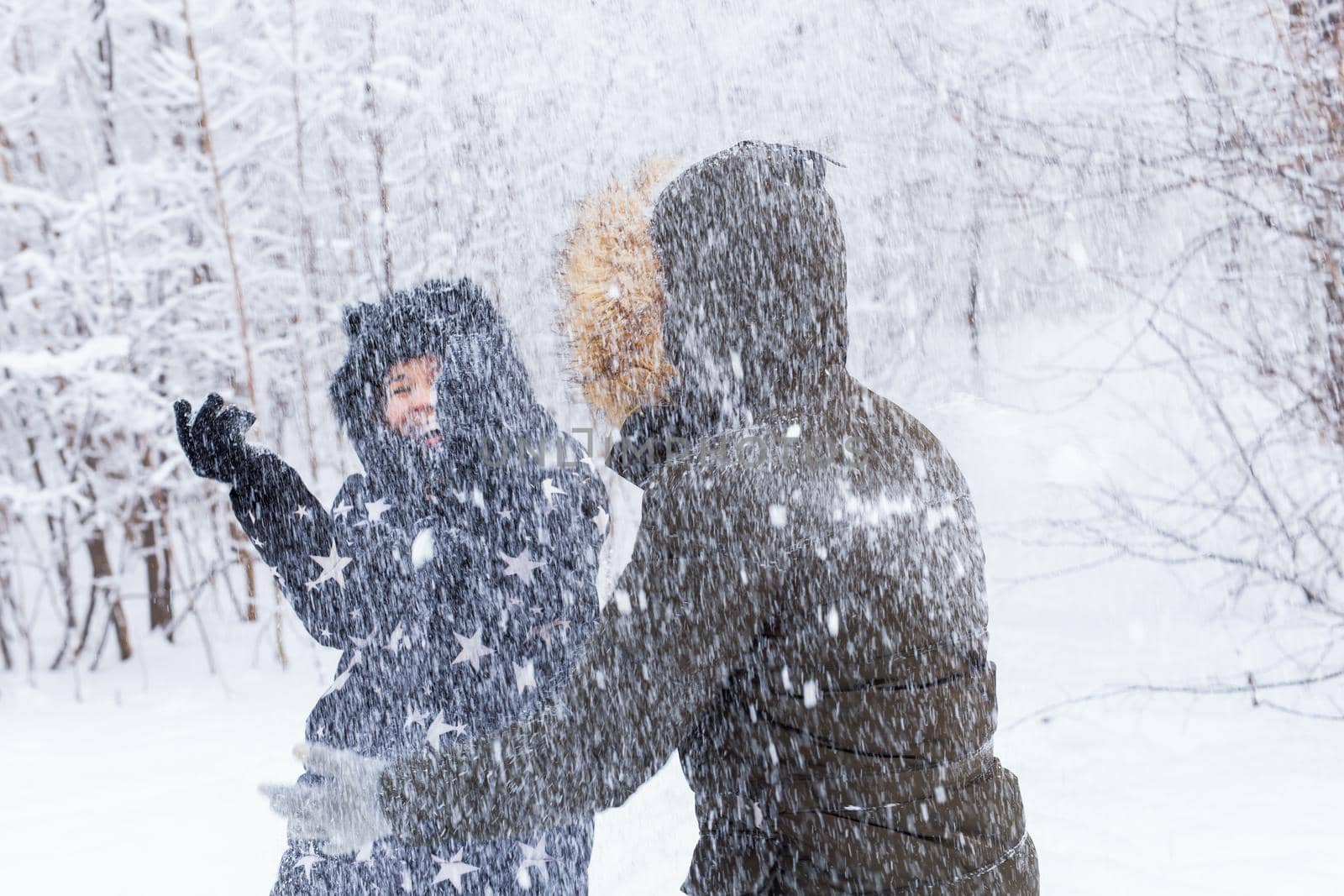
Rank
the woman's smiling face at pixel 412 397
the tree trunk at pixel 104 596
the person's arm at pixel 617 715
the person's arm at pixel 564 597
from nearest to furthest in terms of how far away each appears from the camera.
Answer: the person's arm at pixel 617 715, the person's arm at pixel 564 597, the woman's smiling face at pixel 412 397, the tree trunk at pixel 104 596

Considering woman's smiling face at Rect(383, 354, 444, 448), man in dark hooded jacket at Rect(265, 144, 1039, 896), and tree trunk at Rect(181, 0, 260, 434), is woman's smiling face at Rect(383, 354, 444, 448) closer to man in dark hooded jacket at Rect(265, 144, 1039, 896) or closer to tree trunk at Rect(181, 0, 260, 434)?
man in dark hooded jacket at Rect(265, 144, 1039, 896)

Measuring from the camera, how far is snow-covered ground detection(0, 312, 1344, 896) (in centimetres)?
366

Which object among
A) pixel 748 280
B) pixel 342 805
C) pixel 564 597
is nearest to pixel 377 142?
pixel 564 597

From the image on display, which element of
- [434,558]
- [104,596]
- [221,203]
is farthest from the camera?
[104,596]

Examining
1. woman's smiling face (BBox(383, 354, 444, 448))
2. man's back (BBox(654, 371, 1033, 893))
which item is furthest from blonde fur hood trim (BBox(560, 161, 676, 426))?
man's back (BBox(654, 371, 1033, 893))

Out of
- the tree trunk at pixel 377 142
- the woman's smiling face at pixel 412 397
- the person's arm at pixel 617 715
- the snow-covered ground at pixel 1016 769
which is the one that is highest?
the tree trunk at pixel 377 142

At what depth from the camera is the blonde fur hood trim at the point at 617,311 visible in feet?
7.30

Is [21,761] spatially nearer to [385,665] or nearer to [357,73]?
[385,665]

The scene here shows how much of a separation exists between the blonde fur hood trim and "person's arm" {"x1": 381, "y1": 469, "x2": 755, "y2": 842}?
3.67 ft

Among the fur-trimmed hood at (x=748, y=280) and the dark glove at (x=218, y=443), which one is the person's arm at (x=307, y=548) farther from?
the fur-trimmed hood at (x=748, y=280)

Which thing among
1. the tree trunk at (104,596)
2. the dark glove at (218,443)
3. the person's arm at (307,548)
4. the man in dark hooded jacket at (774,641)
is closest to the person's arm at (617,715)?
the man in dark hooded jacket at (774,641)

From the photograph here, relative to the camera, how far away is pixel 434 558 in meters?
2.32

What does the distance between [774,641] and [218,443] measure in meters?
1.81

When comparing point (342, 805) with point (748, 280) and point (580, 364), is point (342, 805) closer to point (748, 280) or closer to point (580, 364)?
point (748, 280)
